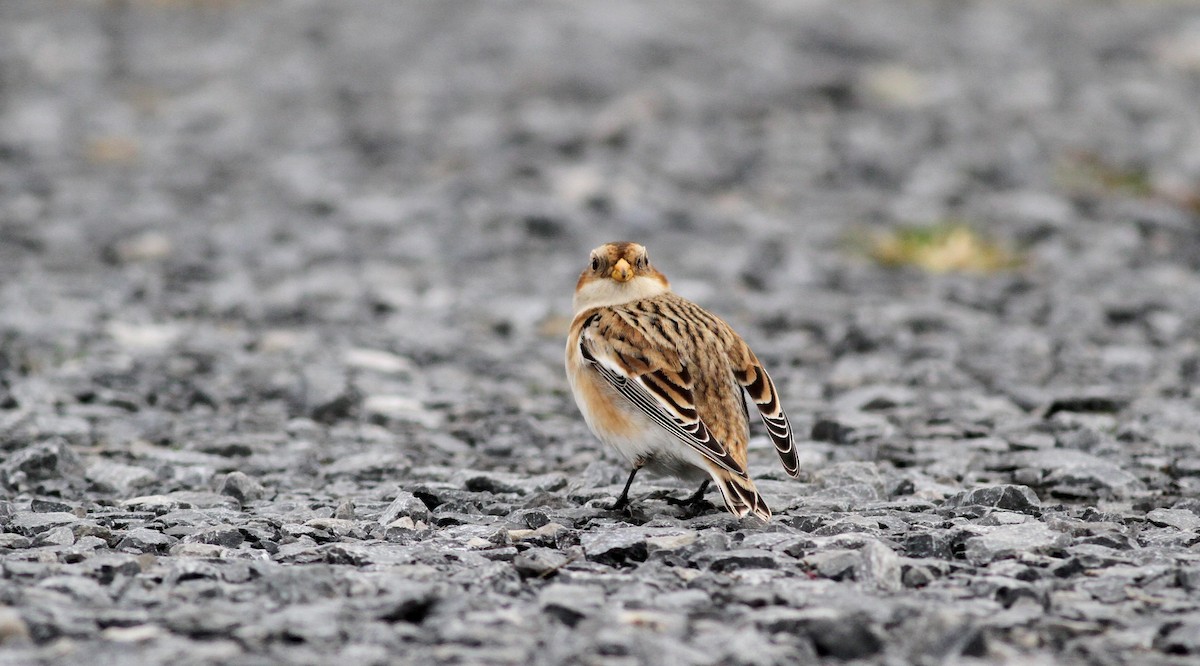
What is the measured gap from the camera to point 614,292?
734 centimetres

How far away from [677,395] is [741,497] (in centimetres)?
63

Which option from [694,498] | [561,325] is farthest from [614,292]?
[561,325]

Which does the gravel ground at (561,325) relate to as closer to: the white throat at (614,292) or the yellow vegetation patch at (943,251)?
the yellow vegetation patch at (943,251)

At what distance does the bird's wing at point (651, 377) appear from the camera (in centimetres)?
585

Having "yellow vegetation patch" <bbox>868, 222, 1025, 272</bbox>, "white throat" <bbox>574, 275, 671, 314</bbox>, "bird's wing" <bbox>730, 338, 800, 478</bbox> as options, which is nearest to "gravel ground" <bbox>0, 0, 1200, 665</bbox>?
"yellow vegetation patch" <bbox>868, 222, 1025, 272</bbox>

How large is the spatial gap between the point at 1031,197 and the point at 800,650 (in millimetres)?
9461

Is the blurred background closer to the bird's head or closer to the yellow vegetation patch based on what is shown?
the yellow vegetation patch

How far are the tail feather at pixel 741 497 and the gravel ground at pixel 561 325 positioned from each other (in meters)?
0.12

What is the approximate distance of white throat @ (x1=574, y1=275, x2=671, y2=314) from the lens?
7328mm

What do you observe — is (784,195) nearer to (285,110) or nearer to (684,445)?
(285,110)

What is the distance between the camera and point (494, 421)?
8.03 metres

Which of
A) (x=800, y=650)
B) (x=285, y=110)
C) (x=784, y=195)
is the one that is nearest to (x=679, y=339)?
(x=800, y=650)

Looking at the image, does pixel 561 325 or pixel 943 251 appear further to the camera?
pixel 943 251

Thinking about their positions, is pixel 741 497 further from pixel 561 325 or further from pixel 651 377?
pixel 561 325
